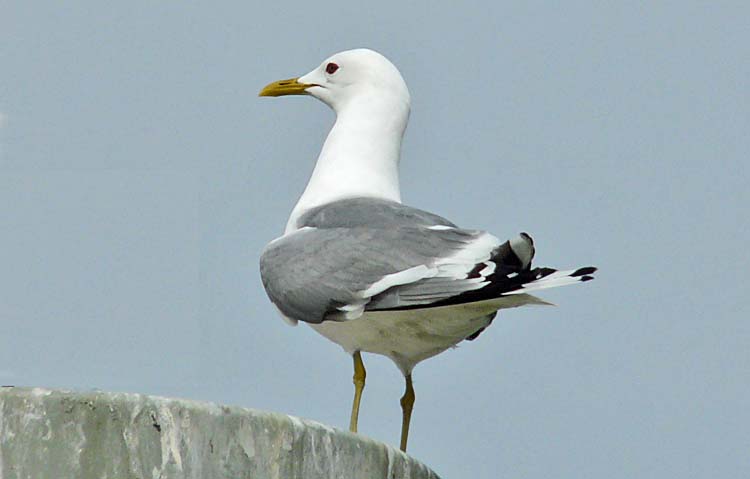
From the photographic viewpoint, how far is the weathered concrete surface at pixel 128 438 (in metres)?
3.44

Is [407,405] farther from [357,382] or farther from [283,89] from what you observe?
[283,89]

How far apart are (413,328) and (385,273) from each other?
0.26 metres

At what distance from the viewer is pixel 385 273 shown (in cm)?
564

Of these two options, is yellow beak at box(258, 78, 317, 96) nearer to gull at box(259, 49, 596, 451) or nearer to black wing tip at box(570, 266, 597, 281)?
gull at box(259, 49, 596, 451)

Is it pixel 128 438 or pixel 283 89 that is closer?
pixel 128 438

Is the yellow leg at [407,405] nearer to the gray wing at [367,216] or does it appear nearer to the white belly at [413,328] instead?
the white belly at [413,328]

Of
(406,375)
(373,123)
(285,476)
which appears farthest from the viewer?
(373,123)

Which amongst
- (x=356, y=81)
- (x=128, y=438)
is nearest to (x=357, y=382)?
(x=356, y=81)

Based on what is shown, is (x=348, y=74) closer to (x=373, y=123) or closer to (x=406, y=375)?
(x=373, y=123)

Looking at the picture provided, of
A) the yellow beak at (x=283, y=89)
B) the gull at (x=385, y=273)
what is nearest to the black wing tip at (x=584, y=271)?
the gull at (x=385, y=273)

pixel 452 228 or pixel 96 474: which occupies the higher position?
pixel 452 228

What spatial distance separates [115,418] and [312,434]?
55cm

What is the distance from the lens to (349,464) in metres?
3.90

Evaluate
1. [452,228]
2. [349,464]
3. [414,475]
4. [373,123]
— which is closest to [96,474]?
[349,464]
